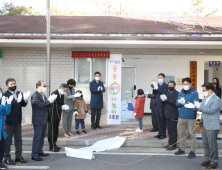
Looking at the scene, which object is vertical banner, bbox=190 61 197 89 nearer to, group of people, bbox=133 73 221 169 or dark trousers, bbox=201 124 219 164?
group of people, bbox=133 73 221 169

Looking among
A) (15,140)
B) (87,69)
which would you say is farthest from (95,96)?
(15,140)

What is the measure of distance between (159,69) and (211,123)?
744 cm

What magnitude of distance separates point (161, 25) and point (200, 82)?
352 cm

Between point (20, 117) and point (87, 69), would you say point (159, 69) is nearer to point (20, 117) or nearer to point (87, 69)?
point (87, 69)

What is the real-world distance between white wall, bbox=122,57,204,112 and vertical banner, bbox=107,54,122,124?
2.29 m

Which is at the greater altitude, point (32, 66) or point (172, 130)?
point (32, 66)

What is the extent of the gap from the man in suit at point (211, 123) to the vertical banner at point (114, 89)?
16.3 ft

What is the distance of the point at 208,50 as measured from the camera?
1018 cm

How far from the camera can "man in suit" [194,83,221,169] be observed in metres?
4.97

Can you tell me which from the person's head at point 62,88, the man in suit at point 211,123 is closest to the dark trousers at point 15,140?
the person's head at point 62,88

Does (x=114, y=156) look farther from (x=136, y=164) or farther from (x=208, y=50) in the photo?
(x=208, y=50)

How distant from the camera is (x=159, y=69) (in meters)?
12.2

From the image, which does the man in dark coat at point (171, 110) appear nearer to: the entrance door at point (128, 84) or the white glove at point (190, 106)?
the white glove at point (190, 106)

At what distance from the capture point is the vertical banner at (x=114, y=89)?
32.2 feet
